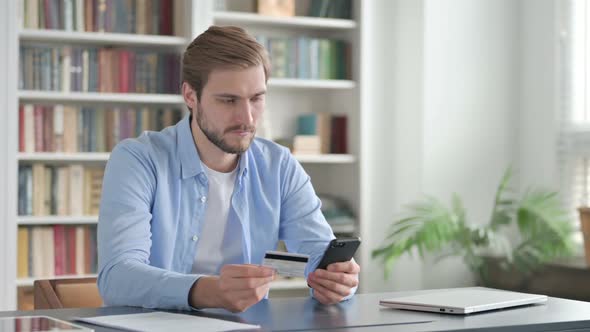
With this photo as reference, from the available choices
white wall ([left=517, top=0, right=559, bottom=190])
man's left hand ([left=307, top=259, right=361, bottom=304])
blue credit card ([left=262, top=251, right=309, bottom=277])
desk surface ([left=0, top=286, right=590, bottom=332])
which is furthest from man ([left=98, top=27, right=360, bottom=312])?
white wall ([left=517, top=0, right=559, bottom=190])

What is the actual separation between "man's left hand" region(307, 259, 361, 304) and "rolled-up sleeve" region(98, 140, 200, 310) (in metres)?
0.31

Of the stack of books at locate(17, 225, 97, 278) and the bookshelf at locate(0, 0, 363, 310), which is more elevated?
the bookshelf at locate(0, 0, 363, 310)

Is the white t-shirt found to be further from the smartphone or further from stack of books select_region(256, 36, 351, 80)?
stack of books select_region(256, 36, 351, 80)

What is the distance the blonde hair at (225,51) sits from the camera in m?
2.32

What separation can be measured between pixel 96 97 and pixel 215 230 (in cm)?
212

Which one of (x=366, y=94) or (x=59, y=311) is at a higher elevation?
(x=366, y=94)

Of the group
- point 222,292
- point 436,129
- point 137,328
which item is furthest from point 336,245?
point 436,129

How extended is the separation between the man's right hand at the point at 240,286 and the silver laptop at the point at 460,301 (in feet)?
1.08

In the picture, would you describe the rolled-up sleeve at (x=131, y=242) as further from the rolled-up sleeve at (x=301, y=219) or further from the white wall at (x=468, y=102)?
the white wall at (x=468, y=102)

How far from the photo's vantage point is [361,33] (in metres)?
4.74

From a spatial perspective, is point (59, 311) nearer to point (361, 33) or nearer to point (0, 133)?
point (0, 133)

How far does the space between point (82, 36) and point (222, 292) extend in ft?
9.05

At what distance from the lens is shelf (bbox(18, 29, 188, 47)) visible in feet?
14.1

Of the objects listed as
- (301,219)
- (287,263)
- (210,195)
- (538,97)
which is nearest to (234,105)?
(210,195)
